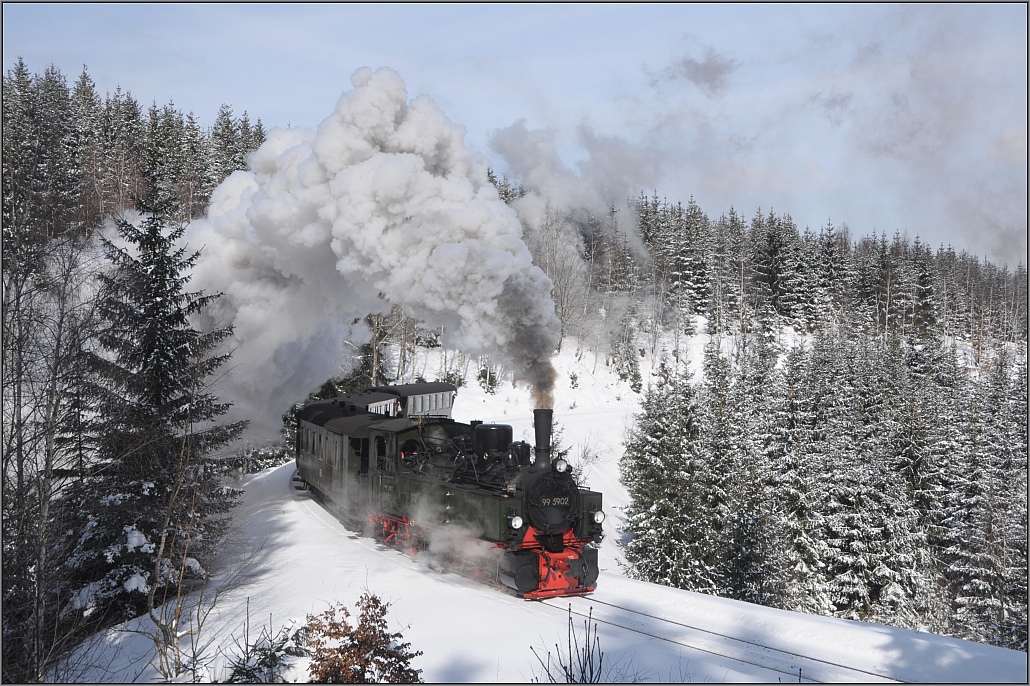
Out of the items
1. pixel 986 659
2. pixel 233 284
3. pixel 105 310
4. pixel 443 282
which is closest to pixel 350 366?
pixel 233 284

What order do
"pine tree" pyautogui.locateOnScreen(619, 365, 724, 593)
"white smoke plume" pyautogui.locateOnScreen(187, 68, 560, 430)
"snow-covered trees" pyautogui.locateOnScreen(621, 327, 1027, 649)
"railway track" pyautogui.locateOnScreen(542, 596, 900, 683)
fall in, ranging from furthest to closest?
"snow-covered trees" pyautogui.locateOnScreen(621, 327, 1027, 649) < "pine tree" pyautogui.locateOnScreen(619, 365, 724, 593) < "white smoke plume" pyautogui.locateOnScreen(187, 68, 560, 430) < "railway track" pyautogui.locateOnScreen(542, 596, 900, 683)

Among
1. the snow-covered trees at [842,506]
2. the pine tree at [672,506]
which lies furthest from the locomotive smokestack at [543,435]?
the snow-covered trees at [842,506]

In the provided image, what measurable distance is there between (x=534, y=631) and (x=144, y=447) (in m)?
7.03

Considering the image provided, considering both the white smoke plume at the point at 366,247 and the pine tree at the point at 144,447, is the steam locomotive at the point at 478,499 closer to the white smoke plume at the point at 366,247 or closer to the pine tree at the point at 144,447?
the white smoke plume at the point at 366,247

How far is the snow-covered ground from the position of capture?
7930 mm

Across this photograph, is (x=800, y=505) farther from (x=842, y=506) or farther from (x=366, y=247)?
(x=366, y=247)

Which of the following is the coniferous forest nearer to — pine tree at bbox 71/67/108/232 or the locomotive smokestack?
pine tree at bbox 71/67/108/232

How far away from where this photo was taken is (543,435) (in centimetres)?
1091

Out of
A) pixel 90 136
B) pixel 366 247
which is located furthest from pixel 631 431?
pixel 90 136

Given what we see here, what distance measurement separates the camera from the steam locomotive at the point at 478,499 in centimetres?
1097

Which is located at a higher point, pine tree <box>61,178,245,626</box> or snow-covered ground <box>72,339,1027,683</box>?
pine tree <box>61,178,245,626</box>

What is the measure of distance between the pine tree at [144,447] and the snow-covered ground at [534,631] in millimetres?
875

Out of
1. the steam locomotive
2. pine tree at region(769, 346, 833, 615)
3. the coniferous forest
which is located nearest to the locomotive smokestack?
the steam locomotive

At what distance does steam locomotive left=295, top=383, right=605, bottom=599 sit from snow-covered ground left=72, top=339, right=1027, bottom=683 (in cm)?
43
